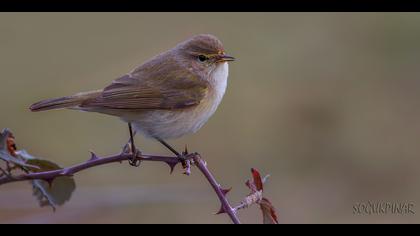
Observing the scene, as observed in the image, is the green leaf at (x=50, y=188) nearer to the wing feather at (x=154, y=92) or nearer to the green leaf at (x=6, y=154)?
the green leaf at (x=6, y=154)

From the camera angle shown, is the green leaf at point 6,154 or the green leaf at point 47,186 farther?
the green leaf at point 47,186

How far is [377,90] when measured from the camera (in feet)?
32.7

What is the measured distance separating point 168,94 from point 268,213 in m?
2.24

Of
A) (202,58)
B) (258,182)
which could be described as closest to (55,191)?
(258,182)

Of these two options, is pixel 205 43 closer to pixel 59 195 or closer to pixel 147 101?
pixel 147 101

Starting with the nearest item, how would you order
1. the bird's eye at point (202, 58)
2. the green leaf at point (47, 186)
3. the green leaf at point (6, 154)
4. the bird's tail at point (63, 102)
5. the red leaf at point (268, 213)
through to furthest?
1. the green leaf at point (6, 154)
2. the red leaf at point (268, 213)
3. the green leaf at point (47, 186)
4. the bird's tail at point (63, 102)
5. the bird's eye at point (202, 58)

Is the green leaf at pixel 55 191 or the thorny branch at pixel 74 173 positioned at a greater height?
the thorny branch at pixel 74 173

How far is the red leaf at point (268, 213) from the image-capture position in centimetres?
268

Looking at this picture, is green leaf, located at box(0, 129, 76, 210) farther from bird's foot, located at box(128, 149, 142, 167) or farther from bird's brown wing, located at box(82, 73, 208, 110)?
bird's brown wing, located at box(82, 73, 208, 110)

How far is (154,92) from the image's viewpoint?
477 cm

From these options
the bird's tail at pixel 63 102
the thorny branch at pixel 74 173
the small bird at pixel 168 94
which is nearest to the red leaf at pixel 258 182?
the thorny branch at pixel 74 173

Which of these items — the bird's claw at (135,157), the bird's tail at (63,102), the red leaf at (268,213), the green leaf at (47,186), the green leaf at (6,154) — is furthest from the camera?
the bird's tail at (63,102)

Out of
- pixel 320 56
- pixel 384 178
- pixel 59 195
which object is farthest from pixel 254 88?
pixel 59 195

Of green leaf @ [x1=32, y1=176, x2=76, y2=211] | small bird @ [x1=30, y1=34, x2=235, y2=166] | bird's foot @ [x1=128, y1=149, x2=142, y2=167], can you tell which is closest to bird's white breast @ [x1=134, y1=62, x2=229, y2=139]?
small bird @ [x1=30, y1=34, x2=235, y2=166]
